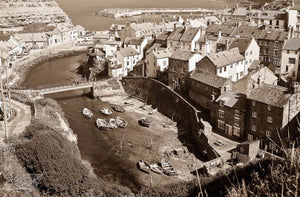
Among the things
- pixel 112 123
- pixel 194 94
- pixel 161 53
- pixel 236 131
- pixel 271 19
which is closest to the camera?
pixel 236 131

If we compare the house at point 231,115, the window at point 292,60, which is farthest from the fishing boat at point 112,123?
the window at point 292,60

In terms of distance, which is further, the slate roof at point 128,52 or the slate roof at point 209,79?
the slate roof at point 128,52

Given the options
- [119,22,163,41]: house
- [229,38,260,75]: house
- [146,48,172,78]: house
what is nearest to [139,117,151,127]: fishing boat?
[146,48,172,78]: house

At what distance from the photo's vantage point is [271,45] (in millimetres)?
52156

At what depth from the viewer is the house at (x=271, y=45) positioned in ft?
168

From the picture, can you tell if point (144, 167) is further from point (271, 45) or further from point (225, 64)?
point (271, 45)

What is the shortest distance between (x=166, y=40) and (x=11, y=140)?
34.0 meters

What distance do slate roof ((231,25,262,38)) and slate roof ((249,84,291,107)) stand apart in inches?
900

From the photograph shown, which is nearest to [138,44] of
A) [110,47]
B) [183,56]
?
[110,47]

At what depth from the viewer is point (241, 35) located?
183 ft

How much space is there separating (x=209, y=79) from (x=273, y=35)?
1699cm

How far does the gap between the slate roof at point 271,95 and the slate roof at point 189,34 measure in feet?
77.9

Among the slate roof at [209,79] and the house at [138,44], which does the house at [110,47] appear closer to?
the house at [138,44]

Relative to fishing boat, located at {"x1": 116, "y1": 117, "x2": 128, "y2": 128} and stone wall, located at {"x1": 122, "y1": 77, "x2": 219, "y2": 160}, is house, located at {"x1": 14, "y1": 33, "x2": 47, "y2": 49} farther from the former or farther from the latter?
fishing boat, located at {"x1": 116, "y1": 117, "x2": 128, "y2": 128}
